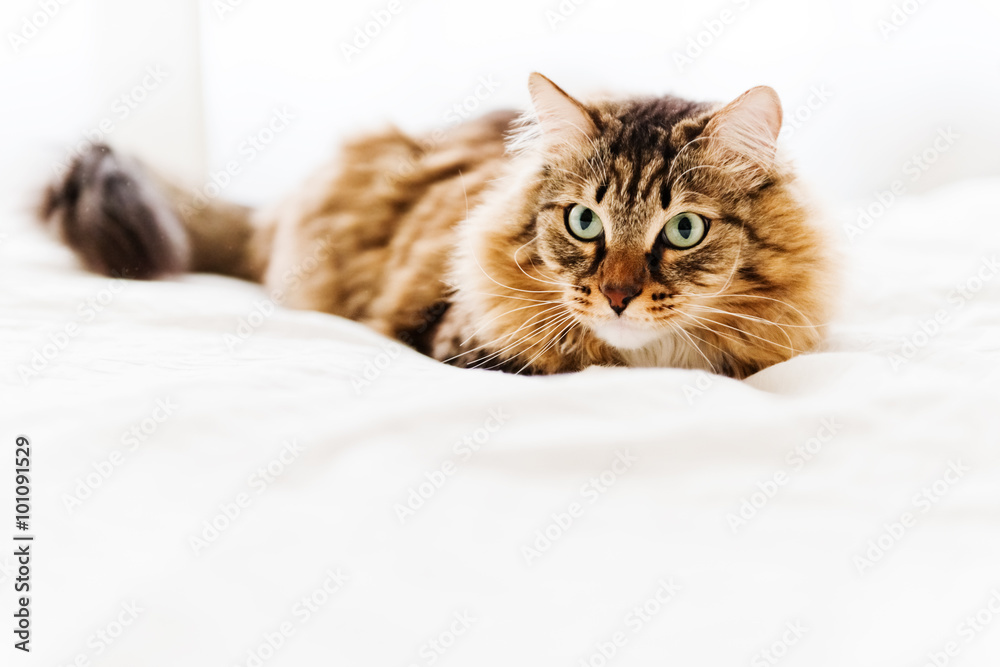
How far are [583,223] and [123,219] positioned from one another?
1.10 metres

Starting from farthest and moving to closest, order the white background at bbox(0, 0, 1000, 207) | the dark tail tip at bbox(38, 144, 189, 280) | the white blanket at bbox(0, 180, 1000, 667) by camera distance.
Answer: the white background at bbox(0, 0, 1000, 207), the dark tail tip at bbox(38, 144, 189, 280), the white blanket at bbox(0, 180, 1000, 667)

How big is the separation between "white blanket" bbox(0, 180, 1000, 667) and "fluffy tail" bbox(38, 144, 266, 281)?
620 mm

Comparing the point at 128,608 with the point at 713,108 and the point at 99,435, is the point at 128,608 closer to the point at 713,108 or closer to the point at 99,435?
the point at 99,435

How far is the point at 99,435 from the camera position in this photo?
76 cm

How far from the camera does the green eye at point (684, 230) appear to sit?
1044 mm

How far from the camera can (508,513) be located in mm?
691

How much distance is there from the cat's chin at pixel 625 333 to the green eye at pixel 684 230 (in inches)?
5.1

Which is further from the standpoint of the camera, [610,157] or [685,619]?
[610,157]

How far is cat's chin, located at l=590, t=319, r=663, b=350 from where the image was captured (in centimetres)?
104

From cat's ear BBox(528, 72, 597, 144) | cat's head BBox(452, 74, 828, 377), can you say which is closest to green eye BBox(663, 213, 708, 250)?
cat's head BBox(452, 74, 828, 377)

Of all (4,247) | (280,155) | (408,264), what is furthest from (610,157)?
(280,155)

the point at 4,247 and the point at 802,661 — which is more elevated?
the point at 802,661

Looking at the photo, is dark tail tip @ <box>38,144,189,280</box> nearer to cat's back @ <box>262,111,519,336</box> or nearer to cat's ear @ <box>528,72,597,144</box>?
cat's back @ <box>262,111,519,336</box>

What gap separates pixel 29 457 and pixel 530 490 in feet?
1.68
